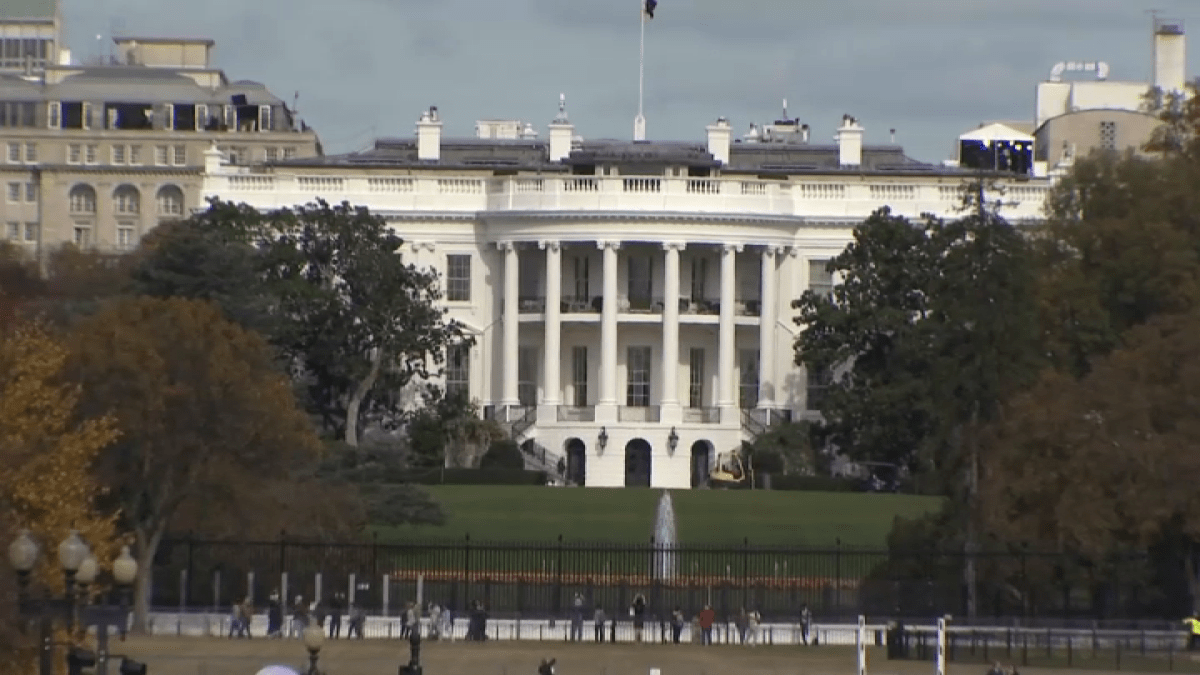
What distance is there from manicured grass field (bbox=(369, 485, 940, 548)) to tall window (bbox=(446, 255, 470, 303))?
26082mm

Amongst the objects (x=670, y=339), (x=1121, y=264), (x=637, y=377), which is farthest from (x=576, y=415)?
(x=1121, y=264)

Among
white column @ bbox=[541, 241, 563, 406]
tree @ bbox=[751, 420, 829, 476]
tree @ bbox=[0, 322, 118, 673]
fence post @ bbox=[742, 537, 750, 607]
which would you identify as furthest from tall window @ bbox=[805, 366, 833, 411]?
tree @ bbox=[0, 322, 118, 673]

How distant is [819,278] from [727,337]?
19.6 ft

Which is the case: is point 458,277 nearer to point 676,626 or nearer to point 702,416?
point 702,416

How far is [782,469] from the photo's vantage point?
412ft

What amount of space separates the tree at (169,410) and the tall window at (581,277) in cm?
5117

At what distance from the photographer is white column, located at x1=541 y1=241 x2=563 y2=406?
136750 millimetres

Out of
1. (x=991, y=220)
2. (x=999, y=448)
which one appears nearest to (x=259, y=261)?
(x=991, y=220)

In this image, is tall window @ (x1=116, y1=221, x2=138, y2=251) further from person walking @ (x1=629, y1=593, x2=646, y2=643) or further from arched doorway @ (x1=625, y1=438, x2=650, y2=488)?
person walking @ (x1=629, y1=593, x2=646, y2=643)

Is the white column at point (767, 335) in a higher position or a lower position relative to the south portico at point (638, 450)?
higher

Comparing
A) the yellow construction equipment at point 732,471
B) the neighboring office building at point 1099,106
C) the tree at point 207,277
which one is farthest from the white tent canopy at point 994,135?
the tree at point 207,277

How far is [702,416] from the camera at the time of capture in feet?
447

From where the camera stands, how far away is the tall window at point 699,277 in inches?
5556

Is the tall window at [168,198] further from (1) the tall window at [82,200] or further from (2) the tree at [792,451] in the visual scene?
(2) the tree at [792,451]
